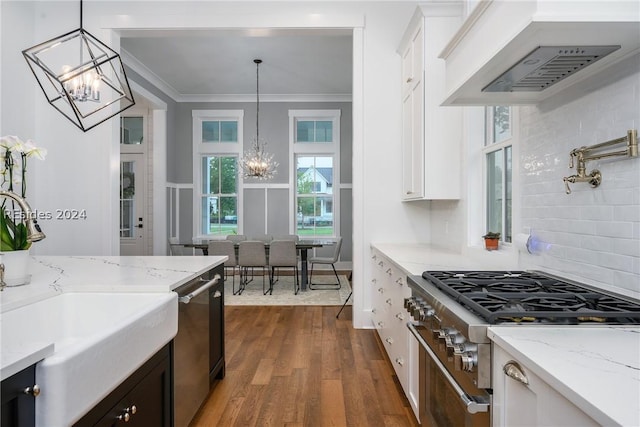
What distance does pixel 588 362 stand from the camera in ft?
2.62

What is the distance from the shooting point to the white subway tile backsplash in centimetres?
137

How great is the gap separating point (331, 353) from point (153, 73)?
5230 mm

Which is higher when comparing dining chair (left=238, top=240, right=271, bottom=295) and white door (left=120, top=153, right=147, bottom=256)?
white door (left=120, top=153, right=147, bottom=256)

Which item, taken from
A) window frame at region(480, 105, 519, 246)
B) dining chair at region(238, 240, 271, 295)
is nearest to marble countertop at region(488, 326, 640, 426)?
window frame at region(480, 105, 519, 246)

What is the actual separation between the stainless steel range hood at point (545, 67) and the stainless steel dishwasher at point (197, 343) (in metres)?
1.71

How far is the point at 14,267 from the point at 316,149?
6135 millimetres

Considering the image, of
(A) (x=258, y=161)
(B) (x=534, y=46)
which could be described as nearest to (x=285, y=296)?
(A) (x=258, y=161)

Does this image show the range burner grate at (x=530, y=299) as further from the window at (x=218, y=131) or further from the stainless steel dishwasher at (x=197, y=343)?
the window at (x=218, y=131)

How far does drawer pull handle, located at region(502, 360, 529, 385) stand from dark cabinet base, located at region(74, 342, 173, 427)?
1.07m

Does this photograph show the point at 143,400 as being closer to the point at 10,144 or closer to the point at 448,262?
the point at 10,144

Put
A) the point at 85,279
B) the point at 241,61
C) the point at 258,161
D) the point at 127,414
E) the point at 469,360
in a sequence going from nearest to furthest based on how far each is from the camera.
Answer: the point at 469,360, the point at 127,414, the point at 85,279, the point at 241,61, the point at 258,161

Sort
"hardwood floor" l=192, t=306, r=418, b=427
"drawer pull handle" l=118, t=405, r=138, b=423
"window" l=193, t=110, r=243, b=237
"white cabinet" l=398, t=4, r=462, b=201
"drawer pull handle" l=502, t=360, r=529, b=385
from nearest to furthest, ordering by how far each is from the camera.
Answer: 1. "drawer pull handle" l=502, t=360, r=529, b=385
2. "drawer pull handle" l=118, t=405, r=138, b=423
3. "hardwood floor" l=192, t=306, r=418, b=427
4. "white cabinet" l=398, t=4, r=462, b=201
5. "window" l=193, t=110, r=243, b=237

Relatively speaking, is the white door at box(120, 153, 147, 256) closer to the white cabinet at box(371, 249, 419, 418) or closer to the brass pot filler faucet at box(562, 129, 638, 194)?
the white cabinet at box(371, 249, 419, 418)

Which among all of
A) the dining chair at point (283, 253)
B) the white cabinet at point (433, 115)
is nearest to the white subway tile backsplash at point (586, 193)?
the white cabinet at point (433, 115)
